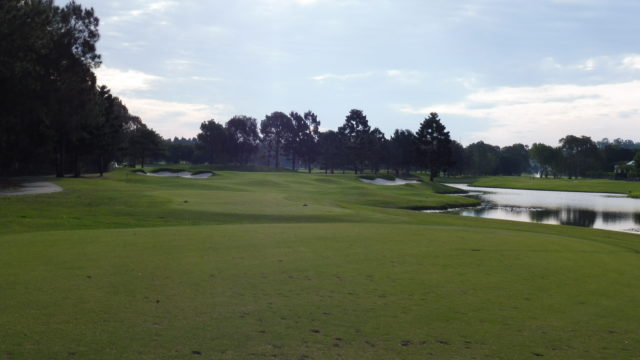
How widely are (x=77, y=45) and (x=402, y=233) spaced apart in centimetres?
5021

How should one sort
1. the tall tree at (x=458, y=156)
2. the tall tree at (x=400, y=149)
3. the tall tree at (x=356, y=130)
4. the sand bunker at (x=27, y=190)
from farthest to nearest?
the tall tree at (x=458, y=156) < the tall tree at (x=400, y=149) < the tall tree at (x=356, y=130) < the sand bunker at (x=27, y=190)

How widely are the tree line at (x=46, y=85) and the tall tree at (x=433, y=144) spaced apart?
6409 centimetres

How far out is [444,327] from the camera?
7.69 meters

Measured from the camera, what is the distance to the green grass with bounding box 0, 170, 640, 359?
268 inches

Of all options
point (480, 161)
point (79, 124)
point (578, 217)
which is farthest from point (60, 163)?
point (480, 161)

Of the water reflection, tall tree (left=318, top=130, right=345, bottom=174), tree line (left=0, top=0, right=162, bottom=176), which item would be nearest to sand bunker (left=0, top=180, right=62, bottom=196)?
tree line (left=0, top=0, right=162, bottom=176)

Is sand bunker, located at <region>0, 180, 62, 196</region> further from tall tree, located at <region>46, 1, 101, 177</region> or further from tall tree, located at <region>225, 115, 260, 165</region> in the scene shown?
tall tree, located at <region>225, 115, 260, 165</region>

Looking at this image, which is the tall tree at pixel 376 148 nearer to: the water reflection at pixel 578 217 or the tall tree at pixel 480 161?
the tall tree at pixel 480 161

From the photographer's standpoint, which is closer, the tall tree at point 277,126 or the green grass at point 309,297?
the green grass at point 309,297

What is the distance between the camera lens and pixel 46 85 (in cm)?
5259

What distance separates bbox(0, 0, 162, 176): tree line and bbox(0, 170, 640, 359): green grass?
102 ft

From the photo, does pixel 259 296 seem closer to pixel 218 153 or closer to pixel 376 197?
pixel 376 197

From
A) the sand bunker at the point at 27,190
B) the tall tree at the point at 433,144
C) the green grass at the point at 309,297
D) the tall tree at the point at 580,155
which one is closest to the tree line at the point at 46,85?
the sand bunker at the point at 27,190

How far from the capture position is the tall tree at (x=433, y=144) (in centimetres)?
11300
